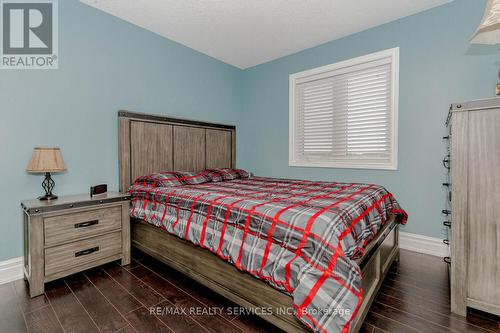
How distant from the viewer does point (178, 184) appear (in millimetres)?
2691

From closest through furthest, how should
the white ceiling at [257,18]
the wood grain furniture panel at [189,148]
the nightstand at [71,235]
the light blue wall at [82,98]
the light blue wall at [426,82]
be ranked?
the nightstand at [71,235] < the light blue wall at [82,98] < the light blue wall at [426,82] < the white ceiling at [257,18] < the wood grain furniture panel at [189,148]

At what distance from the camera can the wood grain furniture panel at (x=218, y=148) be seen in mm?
3752

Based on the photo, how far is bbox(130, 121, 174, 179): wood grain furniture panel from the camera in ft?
9.43

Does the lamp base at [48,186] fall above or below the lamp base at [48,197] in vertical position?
above

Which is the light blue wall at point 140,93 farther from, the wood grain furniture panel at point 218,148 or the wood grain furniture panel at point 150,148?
the wood grain furniture panel at point 218,148

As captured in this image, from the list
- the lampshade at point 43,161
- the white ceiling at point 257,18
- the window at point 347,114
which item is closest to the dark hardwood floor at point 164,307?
the lampshade at point 43,161

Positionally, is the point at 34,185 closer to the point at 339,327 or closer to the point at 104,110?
the point at 104,110

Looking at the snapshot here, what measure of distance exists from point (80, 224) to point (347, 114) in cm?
323

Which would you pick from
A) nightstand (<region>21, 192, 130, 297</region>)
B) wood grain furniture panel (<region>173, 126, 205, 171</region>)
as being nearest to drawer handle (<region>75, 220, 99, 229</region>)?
nightstand (<region>21, 192, 130, 297</region>)

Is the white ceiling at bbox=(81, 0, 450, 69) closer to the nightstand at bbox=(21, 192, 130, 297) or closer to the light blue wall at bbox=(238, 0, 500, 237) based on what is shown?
the light blue wall at bbox=(238, 0, 500, 237)

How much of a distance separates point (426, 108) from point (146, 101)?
328 centimetres

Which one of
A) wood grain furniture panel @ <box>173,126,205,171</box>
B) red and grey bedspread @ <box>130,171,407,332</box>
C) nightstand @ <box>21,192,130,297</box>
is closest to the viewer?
red and grey bedspread @ <box>130,171,407,332</box>

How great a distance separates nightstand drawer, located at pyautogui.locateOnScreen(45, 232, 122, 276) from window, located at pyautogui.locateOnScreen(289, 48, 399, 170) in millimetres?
2595

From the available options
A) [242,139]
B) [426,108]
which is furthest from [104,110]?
[426,108]
